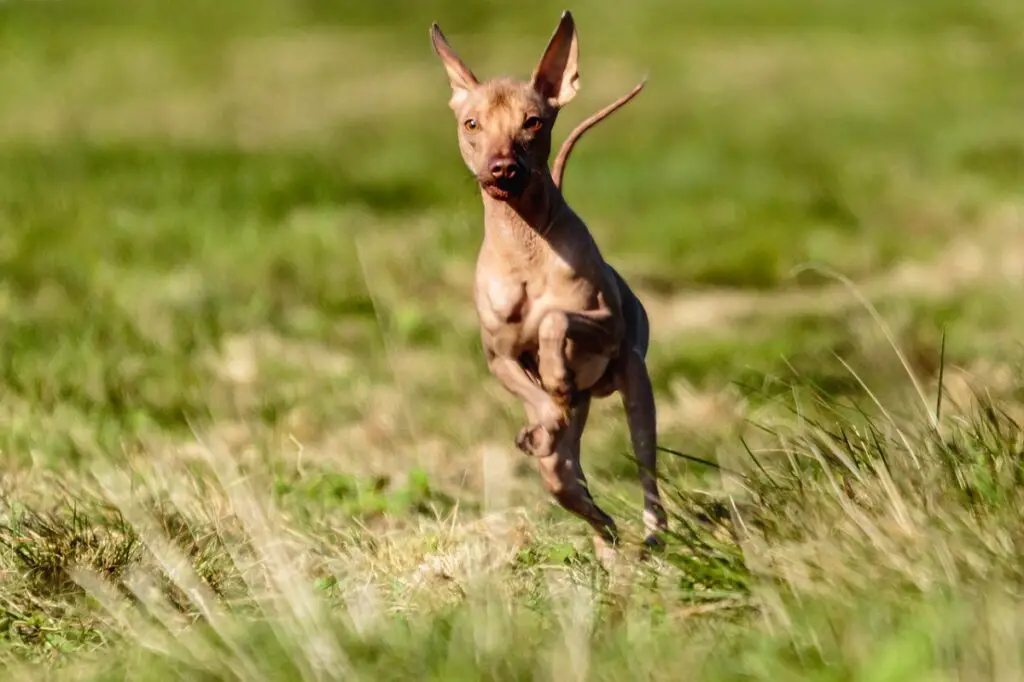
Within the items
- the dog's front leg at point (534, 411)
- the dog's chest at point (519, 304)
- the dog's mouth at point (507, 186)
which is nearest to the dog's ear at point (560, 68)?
the dog's mouth at point (507, 186)

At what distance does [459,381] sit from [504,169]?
386 cm

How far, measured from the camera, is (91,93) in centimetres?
1791

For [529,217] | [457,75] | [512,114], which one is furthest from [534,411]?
[457,75]

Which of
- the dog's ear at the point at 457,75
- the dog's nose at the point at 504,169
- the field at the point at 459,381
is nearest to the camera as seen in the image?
the field at the point at 459,381

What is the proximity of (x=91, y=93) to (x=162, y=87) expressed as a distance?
97 centimetres

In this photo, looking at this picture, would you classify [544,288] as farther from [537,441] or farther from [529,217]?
[537,441]

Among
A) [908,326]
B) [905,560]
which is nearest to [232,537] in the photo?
[905,560]

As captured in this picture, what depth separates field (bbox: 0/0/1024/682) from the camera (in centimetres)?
347

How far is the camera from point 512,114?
425cm

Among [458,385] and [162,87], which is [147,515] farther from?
[162,87]

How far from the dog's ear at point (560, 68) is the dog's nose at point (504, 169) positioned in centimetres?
33

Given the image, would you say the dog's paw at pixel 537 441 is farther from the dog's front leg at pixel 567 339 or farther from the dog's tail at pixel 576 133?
the dog's tail at pixel 576 133

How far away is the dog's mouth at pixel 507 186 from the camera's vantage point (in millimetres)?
4168

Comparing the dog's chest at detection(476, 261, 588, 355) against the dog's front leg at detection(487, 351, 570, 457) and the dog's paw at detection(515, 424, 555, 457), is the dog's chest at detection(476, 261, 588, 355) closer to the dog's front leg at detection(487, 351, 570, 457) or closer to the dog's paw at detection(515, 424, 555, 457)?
the dog's front leg at detection(487, 351, 570, 457)
